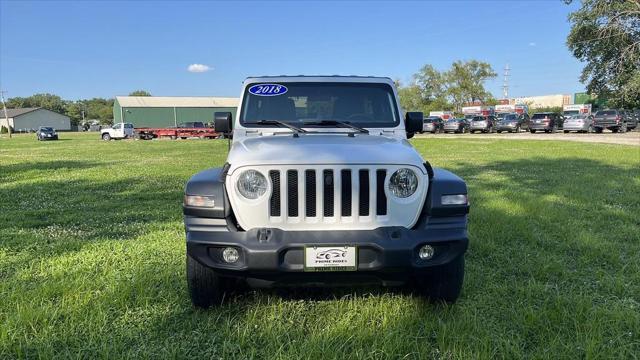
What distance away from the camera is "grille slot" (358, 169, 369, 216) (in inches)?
119

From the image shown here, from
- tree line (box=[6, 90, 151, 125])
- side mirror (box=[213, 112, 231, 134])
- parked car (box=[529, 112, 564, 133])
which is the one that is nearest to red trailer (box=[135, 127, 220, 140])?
parked car (box=[529, 112, 564, 133])

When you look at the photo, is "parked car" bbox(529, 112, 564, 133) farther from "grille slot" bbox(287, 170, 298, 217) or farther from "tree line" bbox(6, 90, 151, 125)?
"tree line" bbox(6, 90, 151, 125)

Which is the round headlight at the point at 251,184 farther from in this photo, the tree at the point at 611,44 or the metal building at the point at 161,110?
the metal building at the point at 161,110

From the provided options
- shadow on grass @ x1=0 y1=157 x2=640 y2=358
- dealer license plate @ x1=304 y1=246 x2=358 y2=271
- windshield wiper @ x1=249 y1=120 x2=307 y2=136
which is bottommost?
shadow on grass @ x1=0 y1=157 x2=640 y2=358

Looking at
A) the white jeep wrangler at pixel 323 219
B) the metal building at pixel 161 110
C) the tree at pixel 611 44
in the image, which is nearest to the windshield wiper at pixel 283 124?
the white jeep wrangler at pixel 323 219

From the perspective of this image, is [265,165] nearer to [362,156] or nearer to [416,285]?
[362,156]

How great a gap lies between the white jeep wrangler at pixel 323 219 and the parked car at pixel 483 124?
121 feet

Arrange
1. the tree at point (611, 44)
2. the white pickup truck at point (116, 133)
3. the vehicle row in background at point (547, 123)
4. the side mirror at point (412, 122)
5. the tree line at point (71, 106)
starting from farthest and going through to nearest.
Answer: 1. the tree line at point (71, 106)
2. the white pickup truck at point (116, 133)
3. the vehicle row in background at point (547, 123)
4. the tree at point (611, 44)
5. the side mirror at point (412, 122)

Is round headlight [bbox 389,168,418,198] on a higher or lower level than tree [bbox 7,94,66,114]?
lower

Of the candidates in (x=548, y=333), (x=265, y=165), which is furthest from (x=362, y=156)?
(x=548, y=333)

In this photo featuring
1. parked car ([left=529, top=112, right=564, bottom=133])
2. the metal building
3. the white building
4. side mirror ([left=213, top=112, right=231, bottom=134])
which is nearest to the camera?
side mirror ([left=213, top=112, right=231, bottom=134])

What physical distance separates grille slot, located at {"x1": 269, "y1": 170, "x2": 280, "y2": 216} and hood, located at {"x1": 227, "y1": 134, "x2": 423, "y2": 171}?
75mm

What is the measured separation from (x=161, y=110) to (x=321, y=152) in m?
72.0

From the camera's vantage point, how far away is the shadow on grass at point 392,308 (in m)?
2.93
